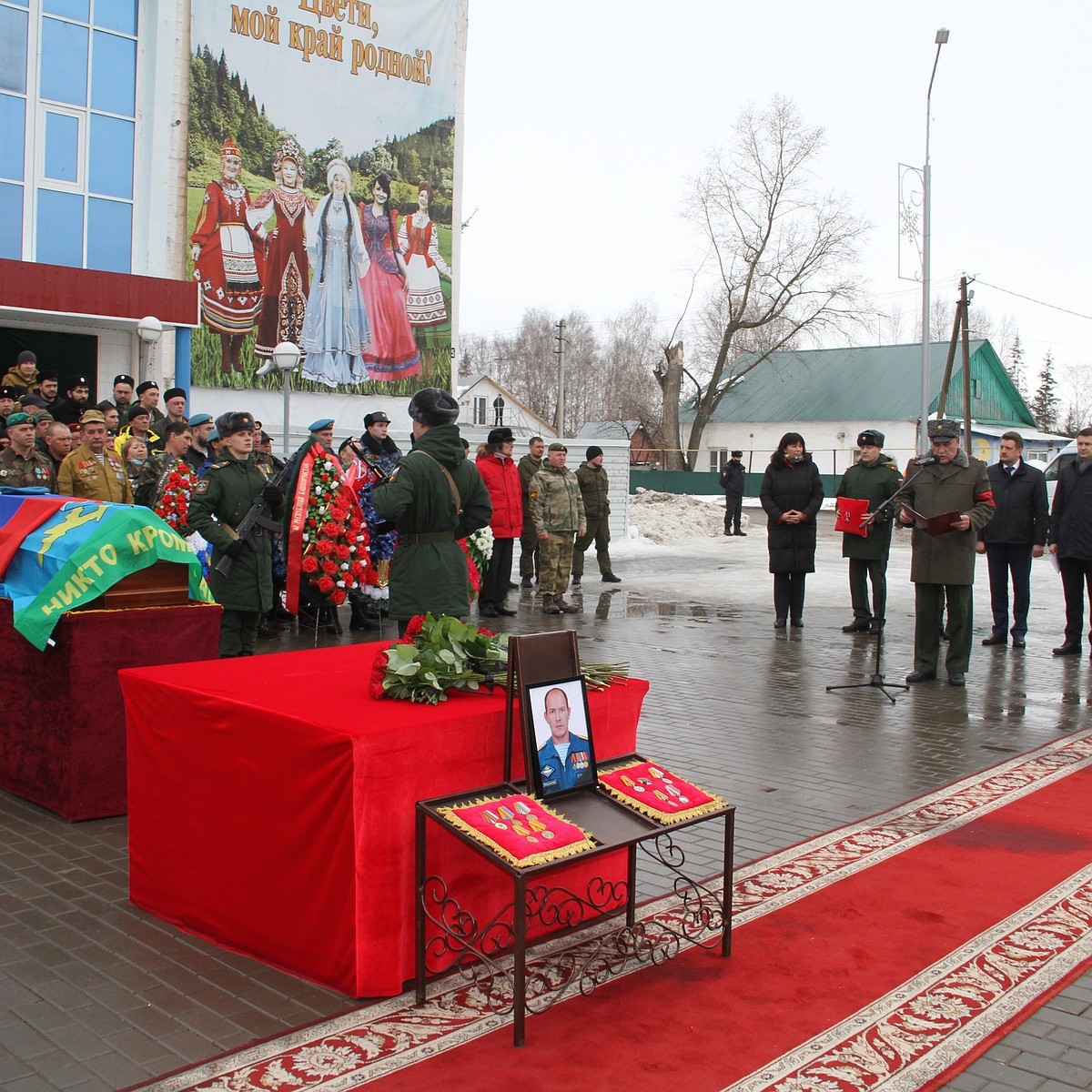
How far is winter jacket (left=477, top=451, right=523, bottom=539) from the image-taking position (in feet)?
44.8

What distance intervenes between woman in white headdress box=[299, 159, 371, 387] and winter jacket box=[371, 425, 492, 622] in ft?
63.7

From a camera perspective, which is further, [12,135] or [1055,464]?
[1055,464]

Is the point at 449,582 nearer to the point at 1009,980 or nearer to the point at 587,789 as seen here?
the point at 587,789

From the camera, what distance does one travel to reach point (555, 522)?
1378 centimetres

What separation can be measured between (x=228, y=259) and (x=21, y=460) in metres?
14.8

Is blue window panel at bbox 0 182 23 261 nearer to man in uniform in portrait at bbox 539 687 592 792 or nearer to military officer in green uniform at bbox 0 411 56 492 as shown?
military officer in green uniform at bbox 0 411 56 492

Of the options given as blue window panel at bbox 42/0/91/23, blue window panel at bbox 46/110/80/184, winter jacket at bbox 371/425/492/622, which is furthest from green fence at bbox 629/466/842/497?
winter jacket at bbox 371/425/492/622

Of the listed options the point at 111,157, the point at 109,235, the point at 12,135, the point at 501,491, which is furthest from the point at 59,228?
the point at 501,491

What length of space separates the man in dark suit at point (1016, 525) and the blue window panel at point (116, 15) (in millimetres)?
17759

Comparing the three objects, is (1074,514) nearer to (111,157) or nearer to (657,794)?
(657,794)

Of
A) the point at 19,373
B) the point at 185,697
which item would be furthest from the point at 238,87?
the point at 185,697

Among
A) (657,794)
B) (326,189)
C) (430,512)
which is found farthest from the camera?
(326,189)

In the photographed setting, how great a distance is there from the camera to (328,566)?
10.1 meters

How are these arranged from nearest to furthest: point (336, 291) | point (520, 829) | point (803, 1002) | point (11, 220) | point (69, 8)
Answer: point (520, 829), point (803, 1002), point (11, 220), point (69, 8), point (336, 291)
